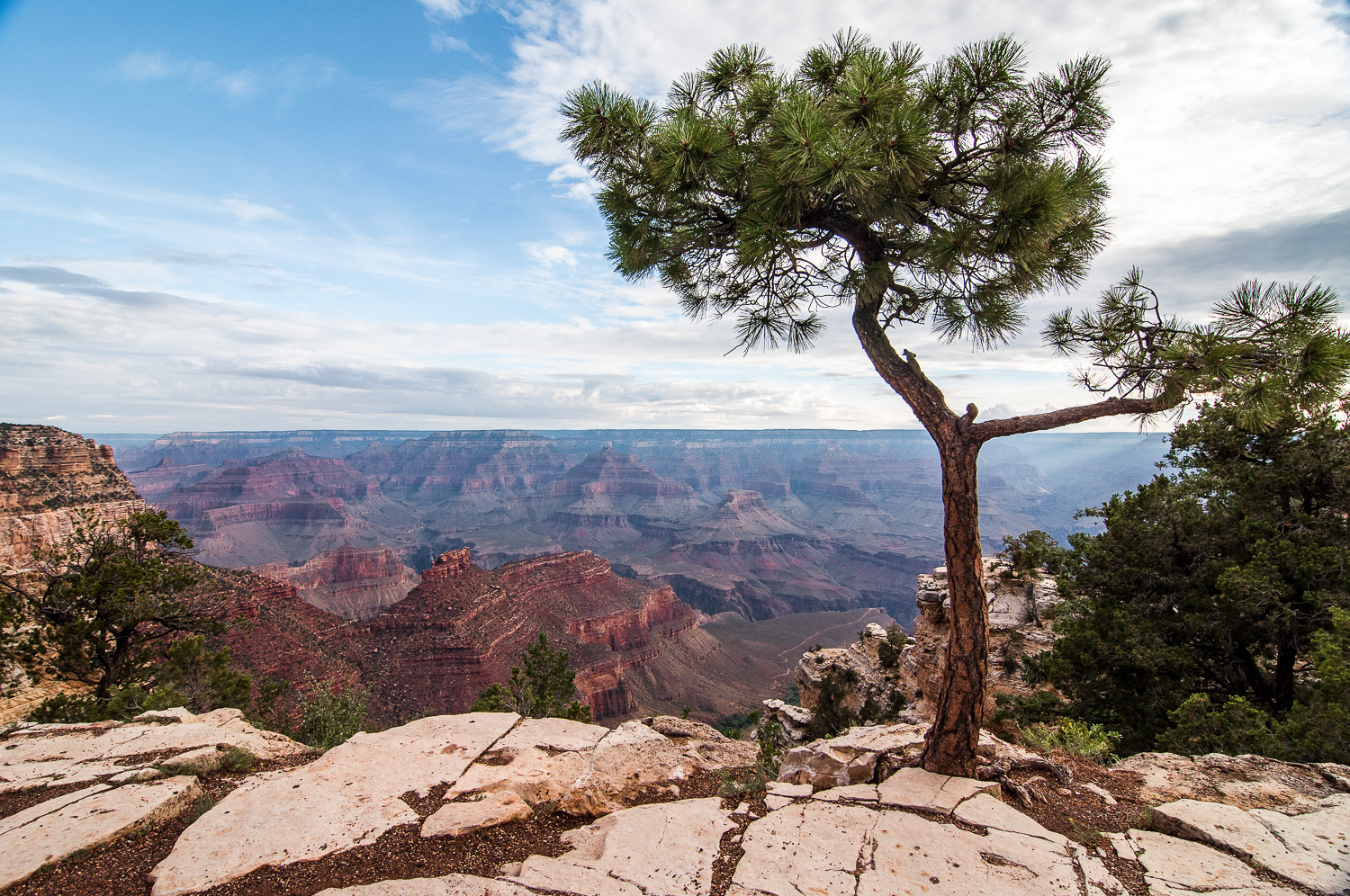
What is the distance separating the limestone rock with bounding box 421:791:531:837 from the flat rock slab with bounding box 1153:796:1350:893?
5.54 meters

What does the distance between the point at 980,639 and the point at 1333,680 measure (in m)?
5.87

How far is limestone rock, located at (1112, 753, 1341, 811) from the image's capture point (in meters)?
4.75

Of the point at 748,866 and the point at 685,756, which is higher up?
the point at 748,866

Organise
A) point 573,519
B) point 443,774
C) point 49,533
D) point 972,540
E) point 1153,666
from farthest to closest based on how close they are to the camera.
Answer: point 573,519, point 49,533, point 1153,666, point 443,774, point 972,540

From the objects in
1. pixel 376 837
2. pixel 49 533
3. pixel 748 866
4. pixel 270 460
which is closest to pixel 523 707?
pixel 376 837

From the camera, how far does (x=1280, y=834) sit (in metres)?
4.03

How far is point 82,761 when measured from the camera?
576 centimetres

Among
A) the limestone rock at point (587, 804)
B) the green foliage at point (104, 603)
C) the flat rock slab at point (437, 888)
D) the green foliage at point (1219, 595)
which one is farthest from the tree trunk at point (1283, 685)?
the green foliage at point (104, 603)

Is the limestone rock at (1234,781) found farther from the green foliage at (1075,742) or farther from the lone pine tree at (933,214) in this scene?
the lone pine tree at (933,214)

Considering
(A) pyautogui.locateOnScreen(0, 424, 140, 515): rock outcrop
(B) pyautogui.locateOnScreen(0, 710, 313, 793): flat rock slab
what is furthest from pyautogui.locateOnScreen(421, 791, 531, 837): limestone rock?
(A) pyautogui.locateOnScreen(0, 424, 140, 515): rock outcrop

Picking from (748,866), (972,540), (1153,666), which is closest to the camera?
(748,866)

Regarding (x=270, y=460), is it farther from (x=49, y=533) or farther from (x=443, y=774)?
(x=443, y=774)

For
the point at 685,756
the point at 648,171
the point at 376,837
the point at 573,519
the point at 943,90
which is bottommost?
the point at 573,519

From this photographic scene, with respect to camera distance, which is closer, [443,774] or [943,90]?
[943,90]
